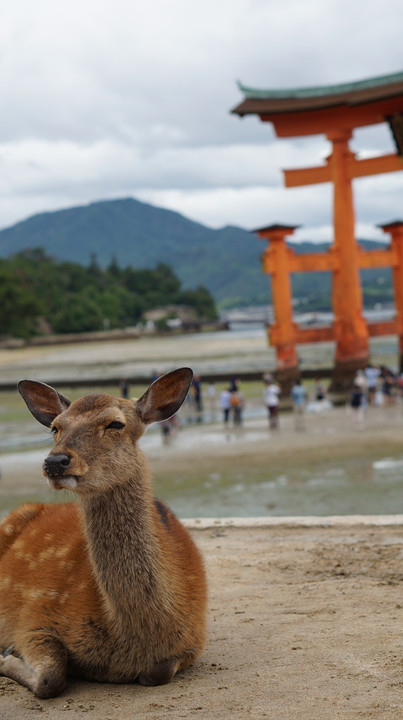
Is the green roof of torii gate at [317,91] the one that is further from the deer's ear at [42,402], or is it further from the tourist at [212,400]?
the deer's ear at [42,402]

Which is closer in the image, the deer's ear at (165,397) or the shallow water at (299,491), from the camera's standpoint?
the deer's ear at (165,397)

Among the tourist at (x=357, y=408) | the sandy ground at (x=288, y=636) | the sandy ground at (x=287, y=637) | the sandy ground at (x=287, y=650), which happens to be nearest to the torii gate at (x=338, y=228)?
the tourist at (x=357, y=408)

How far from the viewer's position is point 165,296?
121 metres

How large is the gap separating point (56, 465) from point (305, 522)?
448 centimetres

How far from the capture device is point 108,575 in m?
3.81

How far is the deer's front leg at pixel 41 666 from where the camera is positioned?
12.0ft

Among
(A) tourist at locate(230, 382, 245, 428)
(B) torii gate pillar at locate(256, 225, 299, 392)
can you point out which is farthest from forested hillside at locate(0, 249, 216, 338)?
(A) tourist at locate(230, 382, 245, 428)

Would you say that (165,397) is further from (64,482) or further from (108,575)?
(108,575)

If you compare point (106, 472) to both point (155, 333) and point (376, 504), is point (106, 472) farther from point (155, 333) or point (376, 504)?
point (155, 333)

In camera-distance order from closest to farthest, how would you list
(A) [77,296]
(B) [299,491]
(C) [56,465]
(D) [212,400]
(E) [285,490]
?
(C) [56,465] < (B) [299,491] < (E) [285,490] < (D) [212,400] < (A) [77,296]

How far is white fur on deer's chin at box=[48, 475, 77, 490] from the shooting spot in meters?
3.49

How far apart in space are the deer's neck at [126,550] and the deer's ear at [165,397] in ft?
0.81

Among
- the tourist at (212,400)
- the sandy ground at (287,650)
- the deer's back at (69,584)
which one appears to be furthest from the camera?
the tourist at (212,400)

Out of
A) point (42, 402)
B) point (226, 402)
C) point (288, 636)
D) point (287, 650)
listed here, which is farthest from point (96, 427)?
point (226, 402)
